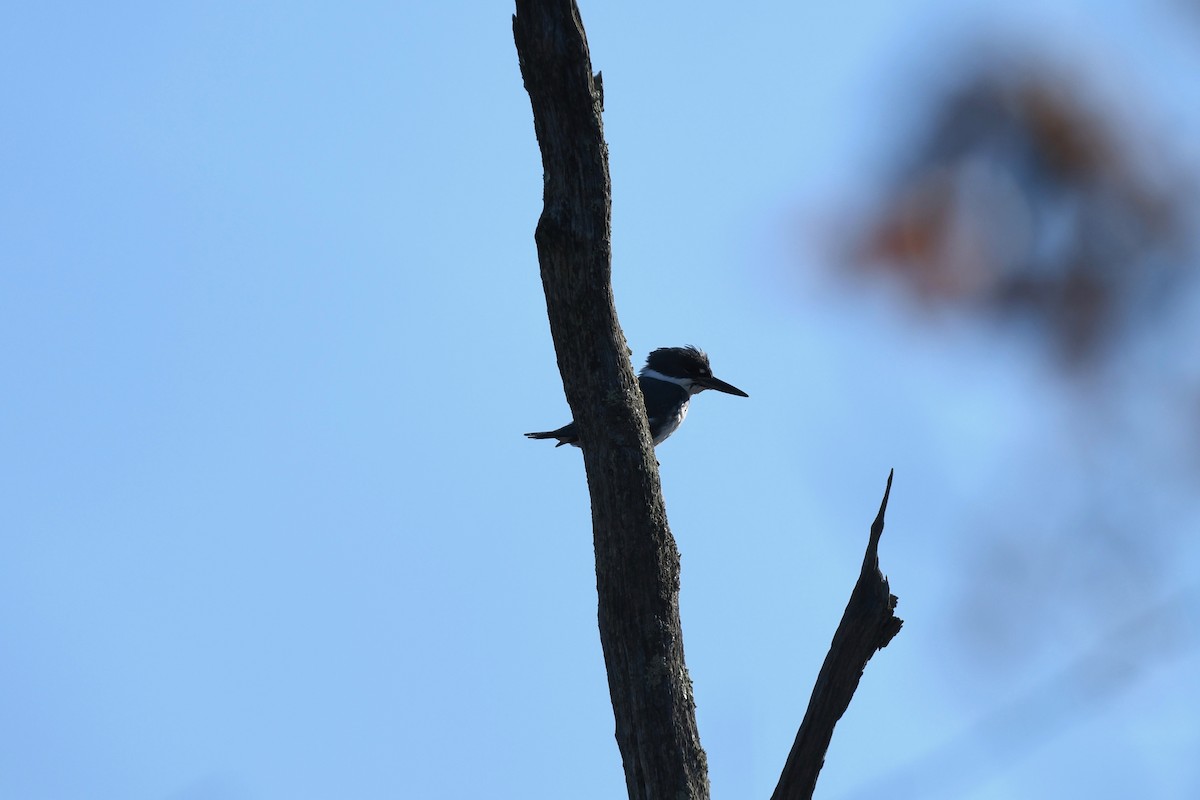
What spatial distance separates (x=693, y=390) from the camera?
1091 cm

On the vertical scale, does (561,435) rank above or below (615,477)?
above

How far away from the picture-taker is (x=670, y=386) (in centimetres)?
1065

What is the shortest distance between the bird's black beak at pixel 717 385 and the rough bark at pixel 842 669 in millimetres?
6632

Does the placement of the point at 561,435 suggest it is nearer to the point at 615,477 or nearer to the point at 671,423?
the point at 671,423

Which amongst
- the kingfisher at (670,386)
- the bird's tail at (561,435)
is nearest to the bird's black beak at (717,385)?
the kingfisher at (670,386)

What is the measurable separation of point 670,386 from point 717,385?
50 centimetres

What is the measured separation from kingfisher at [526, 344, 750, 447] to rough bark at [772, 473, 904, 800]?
6.00 meters

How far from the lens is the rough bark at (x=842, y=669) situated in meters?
4.21

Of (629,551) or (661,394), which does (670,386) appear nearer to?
(661,394)

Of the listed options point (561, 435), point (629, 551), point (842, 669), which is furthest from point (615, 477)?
point (561, 435)

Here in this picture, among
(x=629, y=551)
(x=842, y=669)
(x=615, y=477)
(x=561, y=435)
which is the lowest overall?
(x=842, y=669)

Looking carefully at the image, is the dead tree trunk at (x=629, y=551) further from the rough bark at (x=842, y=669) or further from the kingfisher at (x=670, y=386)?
the kingfisher at (x=670, y=386)

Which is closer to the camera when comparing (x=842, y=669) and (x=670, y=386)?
(x=842, y=669)

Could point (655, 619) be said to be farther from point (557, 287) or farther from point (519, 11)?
point (519, 11)
